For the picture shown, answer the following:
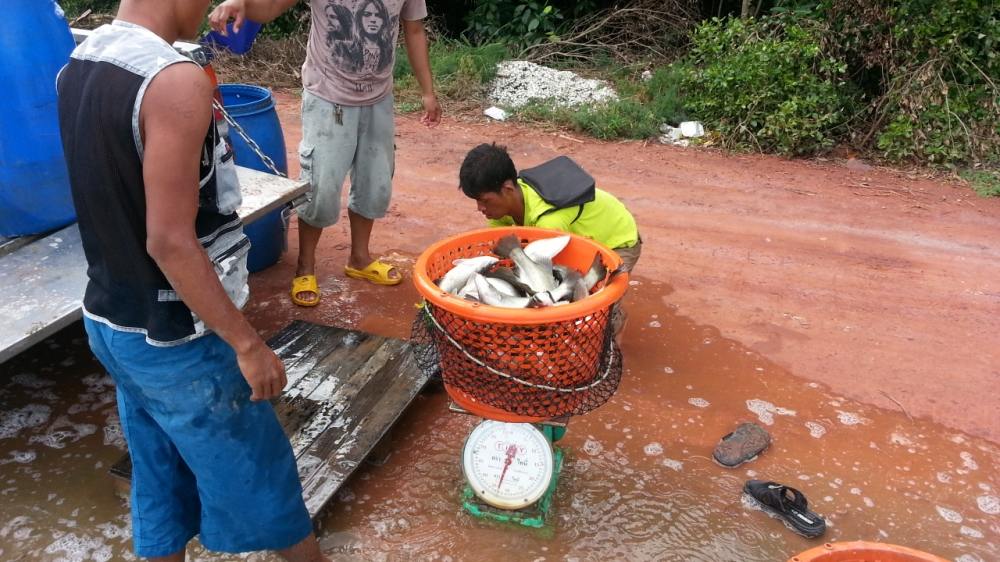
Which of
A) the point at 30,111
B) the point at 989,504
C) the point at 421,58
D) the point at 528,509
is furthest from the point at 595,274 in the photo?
the point at 421,58

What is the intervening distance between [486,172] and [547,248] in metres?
0.55

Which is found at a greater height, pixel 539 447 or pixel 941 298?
pixel 539 447

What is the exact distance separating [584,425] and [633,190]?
9.34ft

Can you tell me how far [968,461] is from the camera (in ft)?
9.75

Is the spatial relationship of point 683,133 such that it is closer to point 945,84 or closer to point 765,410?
point 945,84

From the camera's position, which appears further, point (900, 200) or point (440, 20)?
point (440, 20)

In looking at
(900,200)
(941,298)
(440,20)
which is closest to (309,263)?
(941,298)

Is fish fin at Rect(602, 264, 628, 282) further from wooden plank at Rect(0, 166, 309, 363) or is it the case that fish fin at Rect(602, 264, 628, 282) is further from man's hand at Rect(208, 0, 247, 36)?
man's hand at Rect(208, 0, 247, 36)

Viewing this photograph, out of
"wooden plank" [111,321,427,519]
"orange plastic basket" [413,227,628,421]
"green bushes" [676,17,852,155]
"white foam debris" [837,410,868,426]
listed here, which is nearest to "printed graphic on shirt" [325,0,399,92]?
"wooden plank" [111,321,427,519]

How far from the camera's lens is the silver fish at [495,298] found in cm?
204

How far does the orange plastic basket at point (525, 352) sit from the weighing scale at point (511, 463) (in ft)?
1.09

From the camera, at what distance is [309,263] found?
4016 mm

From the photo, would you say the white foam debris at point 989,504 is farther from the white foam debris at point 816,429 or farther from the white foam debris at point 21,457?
the white foam debris at point 21,457

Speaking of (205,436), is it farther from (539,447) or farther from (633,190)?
(633,190)
